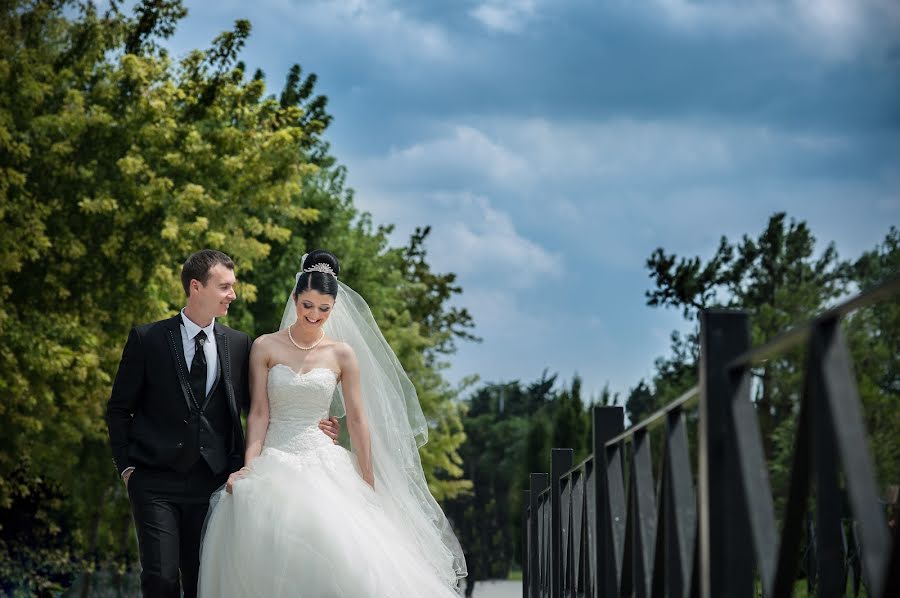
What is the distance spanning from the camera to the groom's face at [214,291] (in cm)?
680

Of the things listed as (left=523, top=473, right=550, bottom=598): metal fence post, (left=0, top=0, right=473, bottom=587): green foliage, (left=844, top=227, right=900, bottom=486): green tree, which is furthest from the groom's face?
(left=844, top=227, right=900, bottom=486): green tree

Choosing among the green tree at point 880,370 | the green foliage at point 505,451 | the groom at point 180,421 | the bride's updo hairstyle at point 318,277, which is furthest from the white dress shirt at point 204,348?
the green foliage at point 505,451

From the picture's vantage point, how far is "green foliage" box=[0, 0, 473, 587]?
18922mm

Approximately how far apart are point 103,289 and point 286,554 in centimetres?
1457

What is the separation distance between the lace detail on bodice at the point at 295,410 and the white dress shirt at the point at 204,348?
51 centimetres

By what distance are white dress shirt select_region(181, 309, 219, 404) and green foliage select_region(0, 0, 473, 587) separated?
11.8 meters

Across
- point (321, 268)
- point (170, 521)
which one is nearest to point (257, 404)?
point (321, 268)

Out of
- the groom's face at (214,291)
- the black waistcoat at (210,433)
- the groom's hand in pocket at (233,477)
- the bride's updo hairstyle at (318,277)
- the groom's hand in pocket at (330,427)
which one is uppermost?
the bride's updo hairstyle at (318,277)

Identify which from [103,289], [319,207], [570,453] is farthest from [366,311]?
[319,207]

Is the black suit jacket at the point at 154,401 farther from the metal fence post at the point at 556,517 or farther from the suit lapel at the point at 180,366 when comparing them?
the metal fence post at the point at 556,517

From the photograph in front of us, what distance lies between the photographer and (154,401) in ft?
22.3

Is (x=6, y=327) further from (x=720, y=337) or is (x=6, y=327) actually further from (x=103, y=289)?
(x=720, y=337)

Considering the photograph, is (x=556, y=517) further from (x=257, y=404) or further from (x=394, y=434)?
(x=257, y=404)

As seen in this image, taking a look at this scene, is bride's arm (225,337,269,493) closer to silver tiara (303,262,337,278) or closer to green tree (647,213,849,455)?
silver tiara (303,262,337,278)
